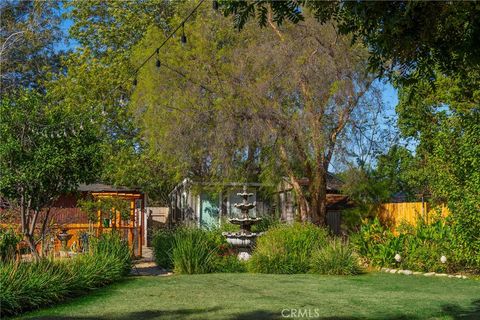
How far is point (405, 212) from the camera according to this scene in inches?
741

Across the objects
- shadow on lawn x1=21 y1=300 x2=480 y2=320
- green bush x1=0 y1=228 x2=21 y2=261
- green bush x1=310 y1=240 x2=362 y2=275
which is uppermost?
green bush x1=0 y1=228 x2=21 y2=261

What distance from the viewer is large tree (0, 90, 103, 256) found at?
1169 centimetres

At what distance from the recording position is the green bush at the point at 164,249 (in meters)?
15.0

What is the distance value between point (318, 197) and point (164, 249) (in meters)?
5.81

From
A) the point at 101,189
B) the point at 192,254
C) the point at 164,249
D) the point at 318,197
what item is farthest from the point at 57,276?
the point at 101,189

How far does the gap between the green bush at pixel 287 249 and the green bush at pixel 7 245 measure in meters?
5.68

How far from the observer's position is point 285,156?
18219mm

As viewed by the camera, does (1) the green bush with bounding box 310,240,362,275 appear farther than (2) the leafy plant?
No

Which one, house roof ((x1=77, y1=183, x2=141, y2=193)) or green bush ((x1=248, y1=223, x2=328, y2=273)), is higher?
house roof ((x1=77, y1=183, x2=141, y2=193))

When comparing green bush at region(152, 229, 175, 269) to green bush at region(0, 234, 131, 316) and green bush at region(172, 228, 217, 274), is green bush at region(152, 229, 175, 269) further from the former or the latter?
green bush at region(0, 234, 131, 316)

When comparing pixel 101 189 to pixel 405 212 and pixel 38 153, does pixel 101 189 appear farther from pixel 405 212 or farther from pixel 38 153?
pixel 38 153

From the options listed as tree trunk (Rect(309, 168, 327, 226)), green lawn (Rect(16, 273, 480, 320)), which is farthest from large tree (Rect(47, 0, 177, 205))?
green lawn (Rect(16, 273, 480, 320))

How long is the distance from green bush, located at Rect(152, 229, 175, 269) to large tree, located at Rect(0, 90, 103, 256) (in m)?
3.33

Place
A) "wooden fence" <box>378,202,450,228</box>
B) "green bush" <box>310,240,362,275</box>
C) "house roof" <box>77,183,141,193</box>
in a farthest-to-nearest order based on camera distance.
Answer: "house roof" <box>77,183,141,193</box>
"wooden fence" <box>378,202,450,228</box>
"green bush" <box>310,240,362,275</box>
